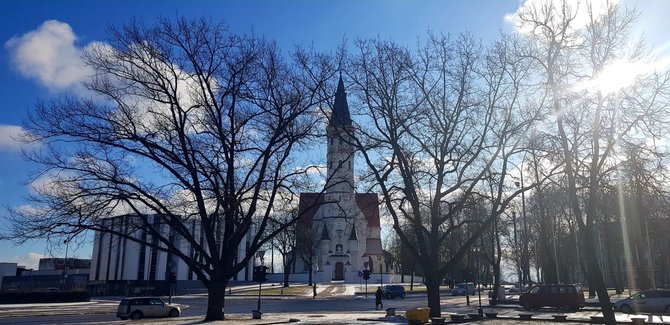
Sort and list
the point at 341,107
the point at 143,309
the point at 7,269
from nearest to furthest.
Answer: the point at 341,107, the point at 143,309, the point at 7,269

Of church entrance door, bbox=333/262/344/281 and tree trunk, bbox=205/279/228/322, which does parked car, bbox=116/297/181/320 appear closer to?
tree trunk, bbox=205/279/228/322

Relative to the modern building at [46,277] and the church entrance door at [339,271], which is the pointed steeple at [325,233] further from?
the modern building at [46,277]

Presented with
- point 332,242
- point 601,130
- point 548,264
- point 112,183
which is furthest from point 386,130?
point 332,242

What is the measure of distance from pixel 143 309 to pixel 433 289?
18177 mm

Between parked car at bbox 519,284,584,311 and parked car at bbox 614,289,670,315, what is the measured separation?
3702mm

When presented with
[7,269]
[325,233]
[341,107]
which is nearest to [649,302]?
[341,107]

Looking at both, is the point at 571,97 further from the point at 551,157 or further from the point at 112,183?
the point at 112,183

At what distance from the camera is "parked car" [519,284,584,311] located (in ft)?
115

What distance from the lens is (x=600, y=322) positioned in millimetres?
22719

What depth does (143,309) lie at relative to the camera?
34.0 m

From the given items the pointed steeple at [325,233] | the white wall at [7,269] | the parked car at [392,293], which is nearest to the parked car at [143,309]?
the parked car at [392,293]

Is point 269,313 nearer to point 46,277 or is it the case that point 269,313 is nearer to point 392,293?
point 392,293

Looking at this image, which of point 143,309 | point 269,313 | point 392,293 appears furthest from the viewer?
point 392,293

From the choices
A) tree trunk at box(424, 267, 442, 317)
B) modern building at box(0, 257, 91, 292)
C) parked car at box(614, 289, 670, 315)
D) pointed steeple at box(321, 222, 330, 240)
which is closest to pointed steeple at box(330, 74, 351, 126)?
tree trunk at box(424, 267, 442, 317)
